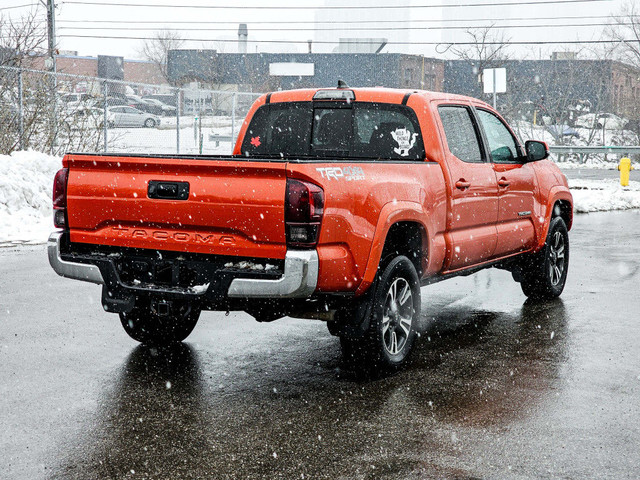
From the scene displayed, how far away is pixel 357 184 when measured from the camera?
5.43 m

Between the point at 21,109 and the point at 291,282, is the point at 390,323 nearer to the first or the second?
the point at 291,282

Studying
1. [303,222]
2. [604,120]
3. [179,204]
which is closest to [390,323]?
[303,222]

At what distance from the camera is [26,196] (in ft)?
49.3

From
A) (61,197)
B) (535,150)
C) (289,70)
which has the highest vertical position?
(289,70)

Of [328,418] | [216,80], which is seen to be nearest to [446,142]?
[328,418]

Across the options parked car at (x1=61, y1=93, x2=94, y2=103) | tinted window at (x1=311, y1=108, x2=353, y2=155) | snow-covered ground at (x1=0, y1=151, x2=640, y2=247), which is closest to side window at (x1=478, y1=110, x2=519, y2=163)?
tinted window at (x1=311, y1=108, x2=353, y2=155)

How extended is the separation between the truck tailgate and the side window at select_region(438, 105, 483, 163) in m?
2.25

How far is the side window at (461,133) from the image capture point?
22.9 feet

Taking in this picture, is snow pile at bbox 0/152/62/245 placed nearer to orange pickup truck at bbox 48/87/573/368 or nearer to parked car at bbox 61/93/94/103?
parked car at bbox 61/93/94/103

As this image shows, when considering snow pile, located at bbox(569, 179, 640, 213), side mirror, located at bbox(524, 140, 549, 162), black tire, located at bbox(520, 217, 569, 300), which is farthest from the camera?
snow pile, located at bbox(569, 179, 640, 213)

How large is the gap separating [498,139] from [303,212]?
137 inches

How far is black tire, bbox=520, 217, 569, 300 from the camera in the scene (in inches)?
339

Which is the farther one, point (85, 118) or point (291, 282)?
point (85, 118)

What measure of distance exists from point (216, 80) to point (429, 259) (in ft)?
237
